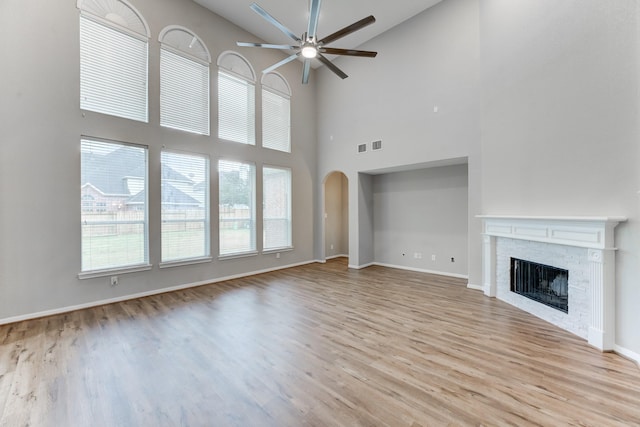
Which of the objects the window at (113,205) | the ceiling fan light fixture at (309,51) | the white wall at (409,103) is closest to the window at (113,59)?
the window at (113,205)

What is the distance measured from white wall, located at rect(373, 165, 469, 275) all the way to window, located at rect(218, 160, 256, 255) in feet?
10.6

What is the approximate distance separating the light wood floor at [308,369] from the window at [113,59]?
3.18 metres

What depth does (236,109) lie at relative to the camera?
5.80 m

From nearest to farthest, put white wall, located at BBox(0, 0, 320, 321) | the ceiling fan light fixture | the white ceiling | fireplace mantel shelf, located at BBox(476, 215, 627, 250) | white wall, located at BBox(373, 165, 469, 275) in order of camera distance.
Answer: fireplace mantel shelf, located at BBox(476, 215, 627, 250)
white wall, located at BBox(0, 0, 320, 321)
the ceiling fan light fixture
the white ceiling
white wall, located at BBox(373, 165, 469, 275)

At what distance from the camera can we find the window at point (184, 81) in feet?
15.5

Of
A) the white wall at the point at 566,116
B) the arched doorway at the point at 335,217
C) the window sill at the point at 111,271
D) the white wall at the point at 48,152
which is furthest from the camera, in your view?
the arched doorway at the point at 335,217

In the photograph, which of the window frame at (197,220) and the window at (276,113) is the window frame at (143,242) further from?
the window at (276,113)

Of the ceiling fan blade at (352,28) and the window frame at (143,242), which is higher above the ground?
the ceiling fan blade at (352,28)

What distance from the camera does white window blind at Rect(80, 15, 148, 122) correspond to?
3.94 m

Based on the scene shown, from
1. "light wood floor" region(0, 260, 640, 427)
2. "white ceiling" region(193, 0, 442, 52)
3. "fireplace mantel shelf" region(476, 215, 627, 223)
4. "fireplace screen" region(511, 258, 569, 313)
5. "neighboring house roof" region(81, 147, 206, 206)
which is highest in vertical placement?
"white ceiling" region(193, 0, 442, 52)

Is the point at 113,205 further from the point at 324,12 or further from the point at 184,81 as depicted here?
the point at 324,12

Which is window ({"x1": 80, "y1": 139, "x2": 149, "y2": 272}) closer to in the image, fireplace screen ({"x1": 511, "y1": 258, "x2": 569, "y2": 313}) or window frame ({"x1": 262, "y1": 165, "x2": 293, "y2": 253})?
window frame ({"x1": 262, "y1": 165, "x2": 293, "y2": 253})

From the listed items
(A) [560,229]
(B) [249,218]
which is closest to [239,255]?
(B) [249,218]

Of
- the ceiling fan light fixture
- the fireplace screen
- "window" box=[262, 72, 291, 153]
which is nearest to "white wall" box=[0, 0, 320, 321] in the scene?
"window" box=[262, 72, 291, 153]
